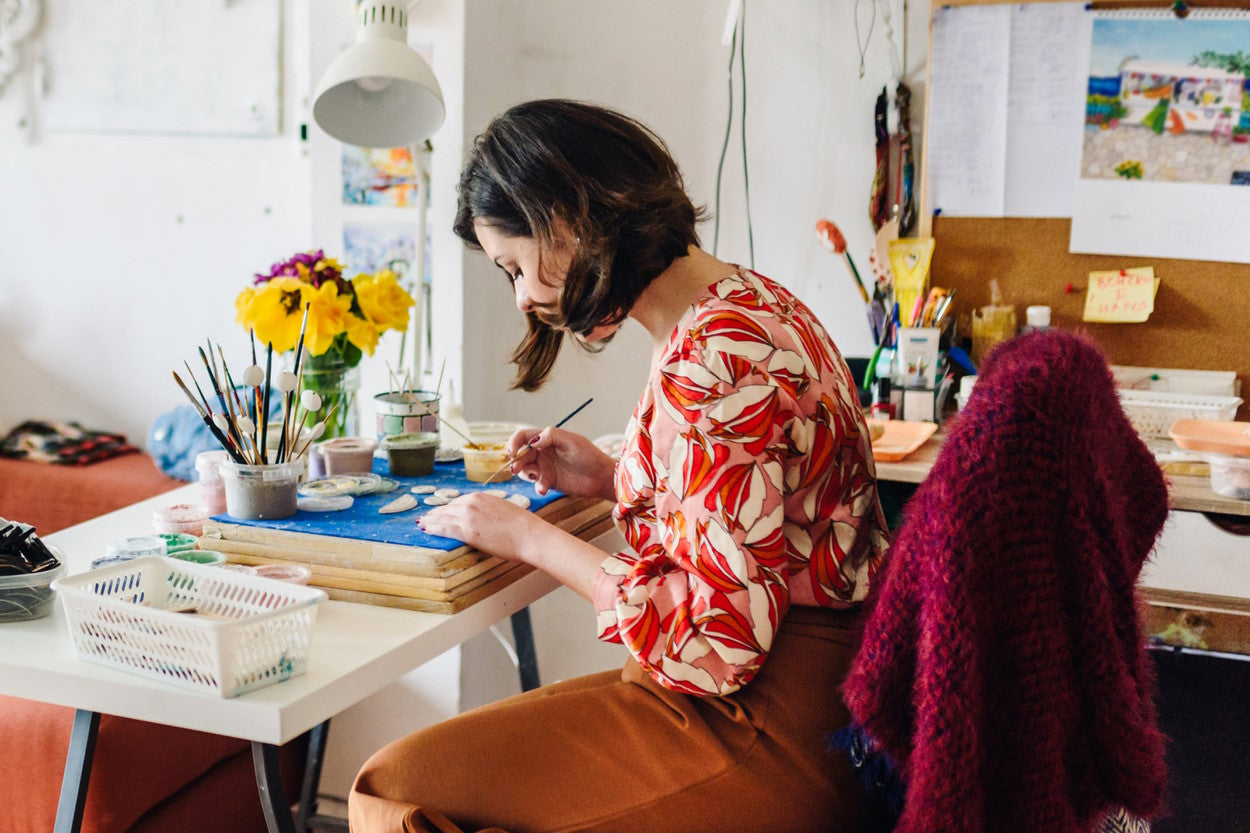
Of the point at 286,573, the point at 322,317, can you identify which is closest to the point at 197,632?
the point at 286,573

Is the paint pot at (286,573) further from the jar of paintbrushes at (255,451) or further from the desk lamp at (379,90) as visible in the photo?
the desk lamp at (379,90)

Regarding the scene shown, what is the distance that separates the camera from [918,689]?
2.88 ft

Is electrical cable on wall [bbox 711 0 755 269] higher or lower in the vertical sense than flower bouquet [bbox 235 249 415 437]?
higher

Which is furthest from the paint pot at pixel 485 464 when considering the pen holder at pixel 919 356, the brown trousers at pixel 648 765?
the pen holder at pixel 919 356

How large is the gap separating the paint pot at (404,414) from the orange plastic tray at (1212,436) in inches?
46.3

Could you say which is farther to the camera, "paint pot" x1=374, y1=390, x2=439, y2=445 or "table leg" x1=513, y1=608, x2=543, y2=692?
"table leg" x1=513, y1=608, x2=543, y2=692

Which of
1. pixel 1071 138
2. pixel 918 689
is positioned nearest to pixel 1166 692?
pixel 1071 138

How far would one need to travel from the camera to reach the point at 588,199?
120 centimetres

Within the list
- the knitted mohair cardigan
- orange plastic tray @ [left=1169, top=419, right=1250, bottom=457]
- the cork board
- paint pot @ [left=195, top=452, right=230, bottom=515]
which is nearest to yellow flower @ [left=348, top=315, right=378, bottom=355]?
paint pot @ [left=195, top=452, right=230, bottom=515]

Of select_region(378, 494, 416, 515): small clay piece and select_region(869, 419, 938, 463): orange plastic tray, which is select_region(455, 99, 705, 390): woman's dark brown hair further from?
select_region(869, 419, 938, 463): orange plastic tray

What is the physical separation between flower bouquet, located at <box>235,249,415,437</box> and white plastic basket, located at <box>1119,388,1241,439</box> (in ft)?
4.18

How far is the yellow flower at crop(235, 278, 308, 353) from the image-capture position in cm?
156

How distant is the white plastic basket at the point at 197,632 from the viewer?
96cm

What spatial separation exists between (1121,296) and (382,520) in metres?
1.48
